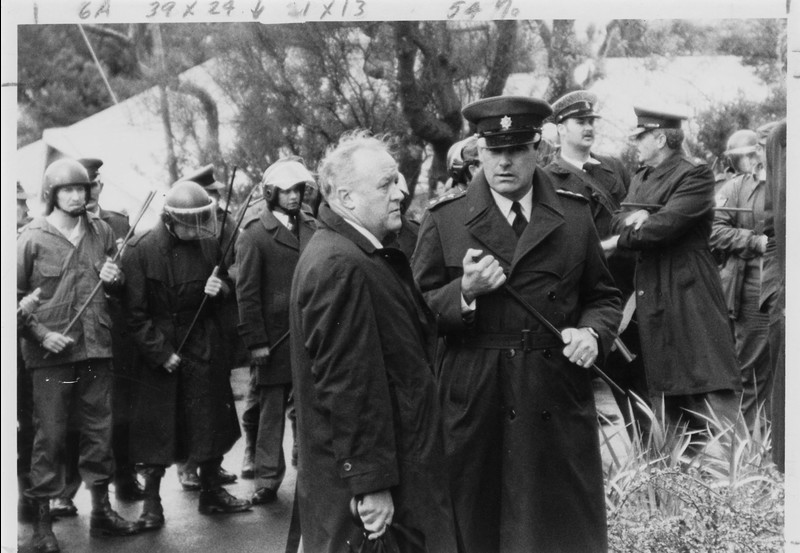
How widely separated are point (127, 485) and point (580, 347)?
4.25 metres

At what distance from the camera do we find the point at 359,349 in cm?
430

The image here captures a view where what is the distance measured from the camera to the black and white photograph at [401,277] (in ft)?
15.1

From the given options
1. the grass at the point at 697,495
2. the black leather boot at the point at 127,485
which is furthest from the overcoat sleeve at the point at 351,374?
the black leather boot at the point at 127,485

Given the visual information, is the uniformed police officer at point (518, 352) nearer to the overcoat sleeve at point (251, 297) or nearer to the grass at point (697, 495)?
the grass at point (697, 495)

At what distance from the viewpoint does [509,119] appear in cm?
532

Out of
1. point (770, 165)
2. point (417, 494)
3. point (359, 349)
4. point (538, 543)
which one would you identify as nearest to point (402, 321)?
point (359, 349)

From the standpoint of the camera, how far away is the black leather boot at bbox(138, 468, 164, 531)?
7668 millimetres

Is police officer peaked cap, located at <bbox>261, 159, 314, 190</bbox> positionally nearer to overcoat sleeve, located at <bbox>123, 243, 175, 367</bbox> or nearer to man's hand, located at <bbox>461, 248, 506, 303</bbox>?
overcoat sleeve, located at <bbox>123, 243, 175, 367</bbox>

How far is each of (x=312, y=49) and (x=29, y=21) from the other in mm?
2799

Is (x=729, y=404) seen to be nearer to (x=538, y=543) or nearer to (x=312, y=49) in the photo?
(x=538, y=543)

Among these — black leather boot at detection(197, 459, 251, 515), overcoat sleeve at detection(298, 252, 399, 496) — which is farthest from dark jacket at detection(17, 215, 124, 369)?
overcoat sleeve at detection(298, 252, 399, 496)

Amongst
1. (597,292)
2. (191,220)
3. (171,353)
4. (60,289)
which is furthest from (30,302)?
(597,292)

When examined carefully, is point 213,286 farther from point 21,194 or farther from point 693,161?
point 693,161

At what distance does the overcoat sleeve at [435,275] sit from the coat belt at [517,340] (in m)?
0.12
